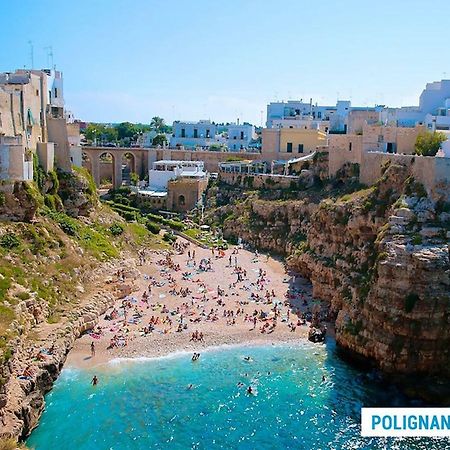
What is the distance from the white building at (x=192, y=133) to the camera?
269 feet

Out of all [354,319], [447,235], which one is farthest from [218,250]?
[447,235]

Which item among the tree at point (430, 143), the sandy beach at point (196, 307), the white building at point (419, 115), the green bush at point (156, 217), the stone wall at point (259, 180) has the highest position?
the white building at point (419, 115)

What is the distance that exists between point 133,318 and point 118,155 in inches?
1429

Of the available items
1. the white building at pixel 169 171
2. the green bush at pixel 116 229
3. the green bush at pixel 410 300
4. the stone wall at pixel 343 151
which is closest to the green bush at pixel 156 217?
the white building at pixel 169 171

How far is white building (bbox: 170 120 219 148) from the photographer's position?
82.1m

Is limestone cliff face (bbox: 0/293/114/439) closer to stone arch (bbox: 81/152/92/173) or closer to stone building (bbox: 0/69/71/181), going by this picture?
stone building (bbox: 0/69/71/181)

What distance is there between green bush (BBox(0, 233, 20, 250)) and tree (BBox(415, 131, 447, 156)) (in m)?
27.2

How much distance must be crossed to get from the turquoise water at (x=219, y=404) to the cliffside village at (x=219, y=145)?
40.4 ft

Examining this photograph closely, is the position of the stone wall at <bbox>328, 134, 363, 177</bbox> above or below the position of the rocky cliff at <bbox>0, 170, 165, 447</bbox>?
above

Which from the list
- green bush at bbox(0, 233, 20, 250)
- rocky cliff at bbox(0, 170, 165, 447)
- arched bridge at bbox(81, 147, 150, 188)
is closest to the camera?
rocky cliff at bbox(0, 170, 165, 447)

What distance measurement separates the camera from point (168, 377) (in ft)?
97.8

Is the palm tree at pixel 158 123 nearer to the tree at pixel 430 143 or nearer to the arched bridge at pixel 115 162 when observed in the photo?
the arched bridge at pixel 115 162

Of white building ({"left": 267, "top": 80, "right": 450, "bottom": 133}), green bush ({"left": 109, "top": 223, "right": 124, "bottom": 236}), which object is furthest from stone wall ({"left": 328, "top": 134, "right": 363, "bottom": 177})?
green bush ({"left": 109, "top": 223, "right": 124, "bottom": 236})

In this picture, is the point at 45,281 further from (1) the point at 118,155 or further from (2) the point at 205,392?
(1) the point at 118,155
